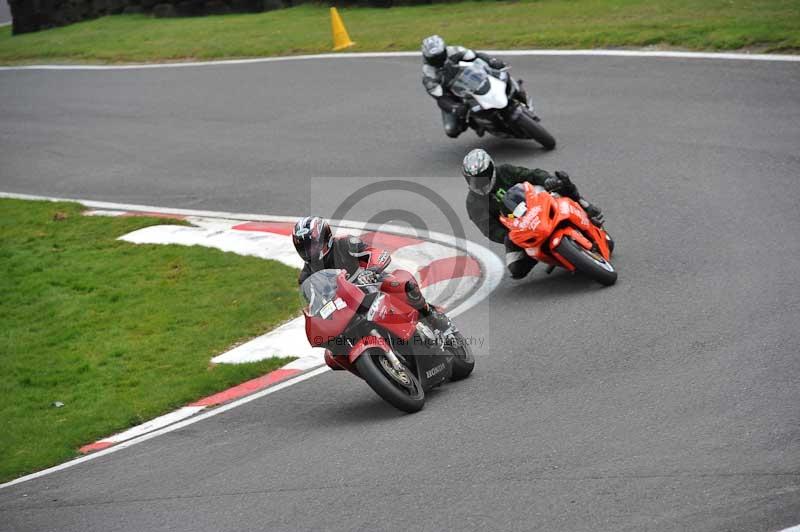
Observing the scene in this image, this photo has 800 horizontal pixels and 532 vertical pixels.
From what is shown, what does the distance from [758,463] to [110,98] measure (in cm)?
1897

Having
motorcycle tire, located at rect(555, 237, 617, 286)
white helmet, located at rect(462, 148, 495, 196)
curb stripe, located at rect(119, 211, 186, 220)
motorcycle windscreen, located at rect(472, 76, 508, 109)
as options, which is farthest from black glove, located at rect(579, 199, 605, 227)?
curb stripe, located at rect(119, 211, 186, 220)

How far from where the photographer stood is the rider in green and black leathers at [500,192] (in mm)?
10438

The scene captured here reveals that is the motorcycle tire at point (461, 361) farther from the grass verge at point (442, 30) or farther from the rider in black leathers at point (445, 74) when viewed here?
the grass verge at point (442, 30)

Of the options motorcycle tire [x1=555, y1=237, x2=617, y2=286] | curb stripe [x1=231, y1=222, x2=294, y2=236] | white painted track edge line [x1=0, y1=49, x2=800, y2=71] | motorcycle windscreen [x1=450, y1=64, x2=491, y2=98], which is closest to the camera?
motorcycle tire [x1=555, y1=237, x2=617, y2=286]

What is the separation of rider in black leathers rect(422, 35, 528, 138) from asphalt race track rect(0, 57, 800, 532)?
0.51 meters

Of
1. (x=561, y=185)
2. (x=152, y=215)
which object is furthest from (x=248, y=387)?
(x=152, y=215)

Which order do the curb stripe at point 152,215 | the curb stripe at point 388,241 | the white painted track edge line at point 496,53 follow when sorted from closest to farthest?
the curb stripe at point 388,241 < the curb stripe at point 152,215 < the white painted track edge line at point 496,53

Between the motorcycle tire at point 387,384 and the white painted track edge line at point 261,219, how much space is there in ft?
5.43

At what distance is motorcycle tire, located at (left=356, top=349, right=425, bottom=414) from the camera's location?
758 cm

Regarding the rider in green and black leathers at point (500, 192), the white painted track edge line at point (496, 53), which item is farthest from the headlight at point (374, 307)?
the white painted track edge line at point (496, 53)

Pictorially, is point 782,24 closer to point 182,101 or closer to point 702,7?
point 702,7

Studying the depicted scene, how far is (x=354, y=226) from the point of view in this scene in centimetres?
1357

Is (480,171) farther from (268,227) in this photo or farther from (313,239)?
(268,227)

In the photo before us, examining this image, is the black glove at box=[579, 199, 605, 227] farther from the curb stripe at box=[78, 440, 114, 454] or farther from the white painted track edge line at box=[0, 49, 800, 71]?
the white painted track edge line at box=[0, 49, 800, 71]
